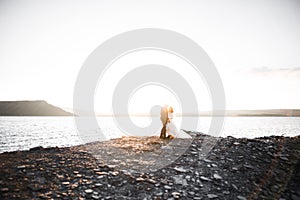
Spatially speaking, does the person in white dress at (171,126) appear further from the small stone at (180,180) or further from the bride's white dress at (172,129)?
the small stone at (180,180)

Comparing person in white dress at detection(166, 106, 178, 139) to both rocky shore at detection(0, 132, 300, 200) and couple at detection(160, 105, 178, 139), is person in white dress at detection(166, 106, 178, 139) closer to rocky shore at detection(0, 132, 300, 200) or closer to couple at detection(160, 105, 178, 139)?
couple at detection(160, 105, 178, 139)

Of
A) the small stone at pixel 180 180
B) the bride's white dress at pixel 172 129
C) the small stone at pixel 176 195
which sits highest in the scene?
the bride's white dress at pixel 172 129

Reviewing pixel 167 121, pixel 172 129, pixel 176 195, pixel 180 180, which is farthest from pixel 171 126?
pixel 176 195

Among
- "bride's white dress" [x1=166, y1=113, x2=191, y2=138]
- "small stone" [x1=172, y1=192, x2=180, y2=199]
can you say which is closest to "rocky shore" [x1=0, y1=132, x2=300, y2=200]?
"small stone" [x1=172, y1=192, x2=180, y2=199]

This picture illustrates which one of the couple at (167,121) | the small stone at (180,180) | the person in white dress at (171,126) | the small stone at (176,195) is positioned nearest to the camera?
the small stone at (176,195)

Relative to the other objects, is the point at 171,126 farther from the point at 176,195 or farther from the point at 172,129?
the point at 176,195

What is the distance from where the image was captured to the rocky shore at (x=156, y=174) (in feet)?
21.0

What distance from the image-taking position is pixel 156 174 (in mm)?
7680

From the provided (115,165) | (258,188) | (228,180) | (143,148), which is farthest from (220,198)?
(143,148)

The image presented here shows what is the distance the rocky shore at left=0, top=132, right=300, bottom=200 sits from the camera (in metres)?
6.41

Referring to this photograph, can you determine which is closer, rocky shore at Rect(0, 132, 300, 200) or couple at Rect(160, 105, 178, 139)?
rocky shore at Rect(0, 132, 300, 200)

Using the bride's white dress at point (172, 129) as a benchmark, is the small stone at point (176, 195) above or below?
below

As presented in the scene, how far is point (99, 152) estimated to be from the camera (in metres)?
10.1

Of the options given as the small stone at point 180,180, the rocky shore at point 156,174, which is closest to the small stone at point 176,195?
the rocky shore at point 156,174
